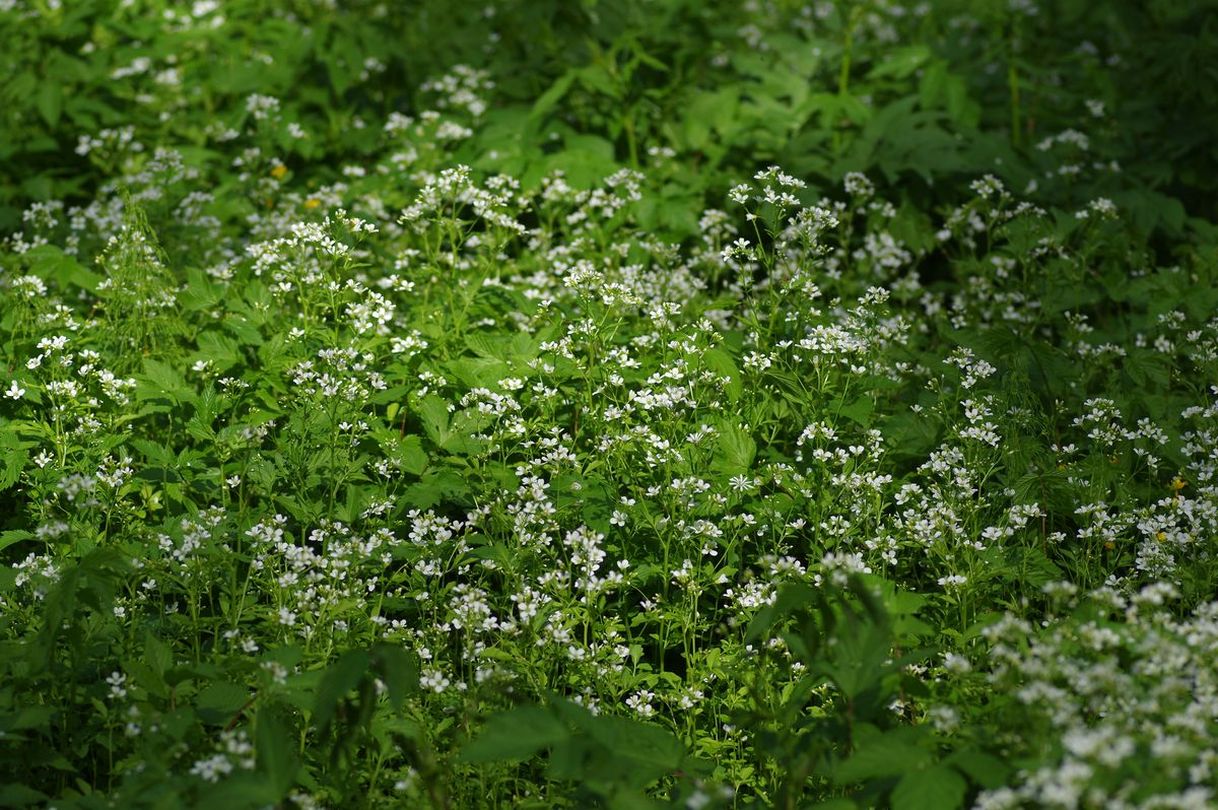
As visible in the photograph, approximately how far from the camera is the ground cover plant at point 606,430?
304cm

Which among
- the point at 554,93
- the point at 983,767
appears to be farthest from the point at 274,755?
the point at 554,93

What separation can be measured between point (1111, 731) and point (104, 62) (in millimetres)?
6746

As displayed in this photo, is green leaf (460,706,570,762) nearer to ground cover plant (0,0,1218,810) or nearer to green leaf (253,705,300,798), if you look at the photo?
ground cover plant (0,0,1218,810)

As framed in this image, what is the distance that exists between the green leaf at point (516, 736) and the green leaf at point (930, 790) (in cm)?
72

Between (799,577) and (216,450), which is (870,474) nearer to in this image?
(799,577)

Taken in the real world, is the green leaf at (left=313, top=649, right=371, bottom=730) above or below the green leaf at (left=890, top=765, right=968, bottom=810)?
below

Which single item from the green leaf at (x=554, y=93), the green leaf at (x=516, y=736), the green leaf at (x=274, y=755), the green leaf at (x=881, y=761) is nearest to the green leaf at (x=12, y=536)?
the green leaf at (x=274, y=755)

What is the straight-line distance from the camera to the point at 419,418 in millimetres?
4598

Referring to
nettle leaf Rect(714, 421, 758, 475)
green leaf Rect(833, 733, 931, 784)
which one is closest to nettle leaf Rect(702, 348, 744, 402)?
nettle leaf Rect(714, 421, 758, 475)

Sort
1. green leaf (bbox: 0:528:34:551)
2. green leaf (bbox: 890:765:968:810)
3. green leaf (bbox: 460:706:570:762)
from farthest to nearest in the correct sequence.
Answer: green leaf (bbox: 0:528:34:551) → green leaf (bbox: 460:706:570:762) → green leaf (bbox: 890:765:968:810)

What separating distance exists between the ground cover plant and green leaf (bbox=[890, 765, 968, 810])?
11 millimetres

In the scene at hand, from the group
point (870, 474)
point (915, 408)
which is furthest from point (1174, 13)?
point (870, 474)

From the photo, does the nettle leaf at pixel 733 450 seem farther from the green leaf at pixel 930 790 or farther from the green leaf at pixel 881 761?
the green leaf at pixel 930 790

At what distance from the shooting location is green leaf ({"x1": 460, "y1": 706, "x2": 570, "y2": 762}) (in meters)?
2.75
